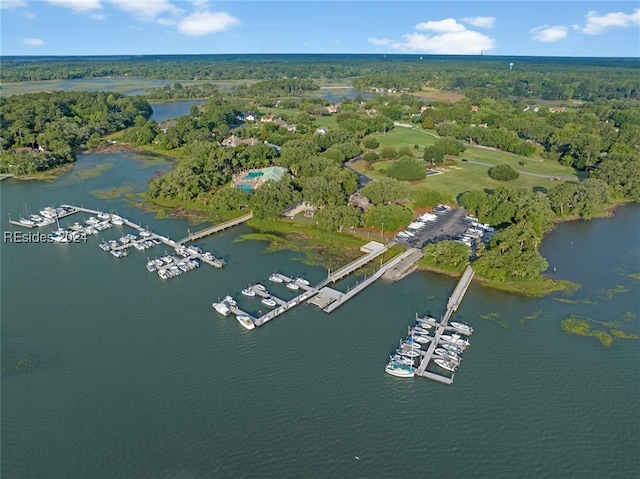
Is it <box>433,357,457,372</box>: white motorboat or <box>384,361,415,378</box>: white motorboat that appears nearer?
<box>384,361,415,378</box>: white motorboat

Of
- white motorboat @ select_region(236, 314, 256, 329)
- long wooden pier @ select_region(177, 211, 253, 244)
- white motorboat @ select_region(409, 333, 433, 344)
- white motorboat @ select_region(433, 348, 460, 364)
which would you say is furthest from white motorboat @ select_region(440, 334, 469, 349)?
long wooden pier @ select_region(177, 211, 253, 244)

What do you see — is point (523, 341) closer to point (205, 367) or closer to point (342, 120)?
point (205, 367)

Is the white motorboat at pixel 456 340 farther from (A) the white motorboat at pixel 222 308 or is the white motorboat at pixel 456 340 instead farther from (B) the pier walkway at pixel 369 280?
(A) the white motorboat at pixel 222 308

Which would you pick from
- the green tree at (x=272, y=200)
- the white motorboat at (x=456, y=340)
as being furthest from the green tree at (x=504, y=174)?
the white motorboat at (x=456, y=340)

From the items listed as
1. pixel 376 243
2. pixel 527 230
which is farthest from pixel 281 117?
pixel 527 230

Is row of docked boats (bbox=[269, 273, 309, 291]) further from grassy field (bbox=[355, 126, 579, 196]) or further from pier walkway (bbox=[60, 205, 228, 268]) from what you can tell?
grassy field (bbox=[355, 126, 579, 196])

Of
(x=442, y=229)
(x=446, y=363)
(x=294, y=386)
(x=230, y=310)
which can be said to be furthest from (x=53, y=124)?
(x=446, y=363)
